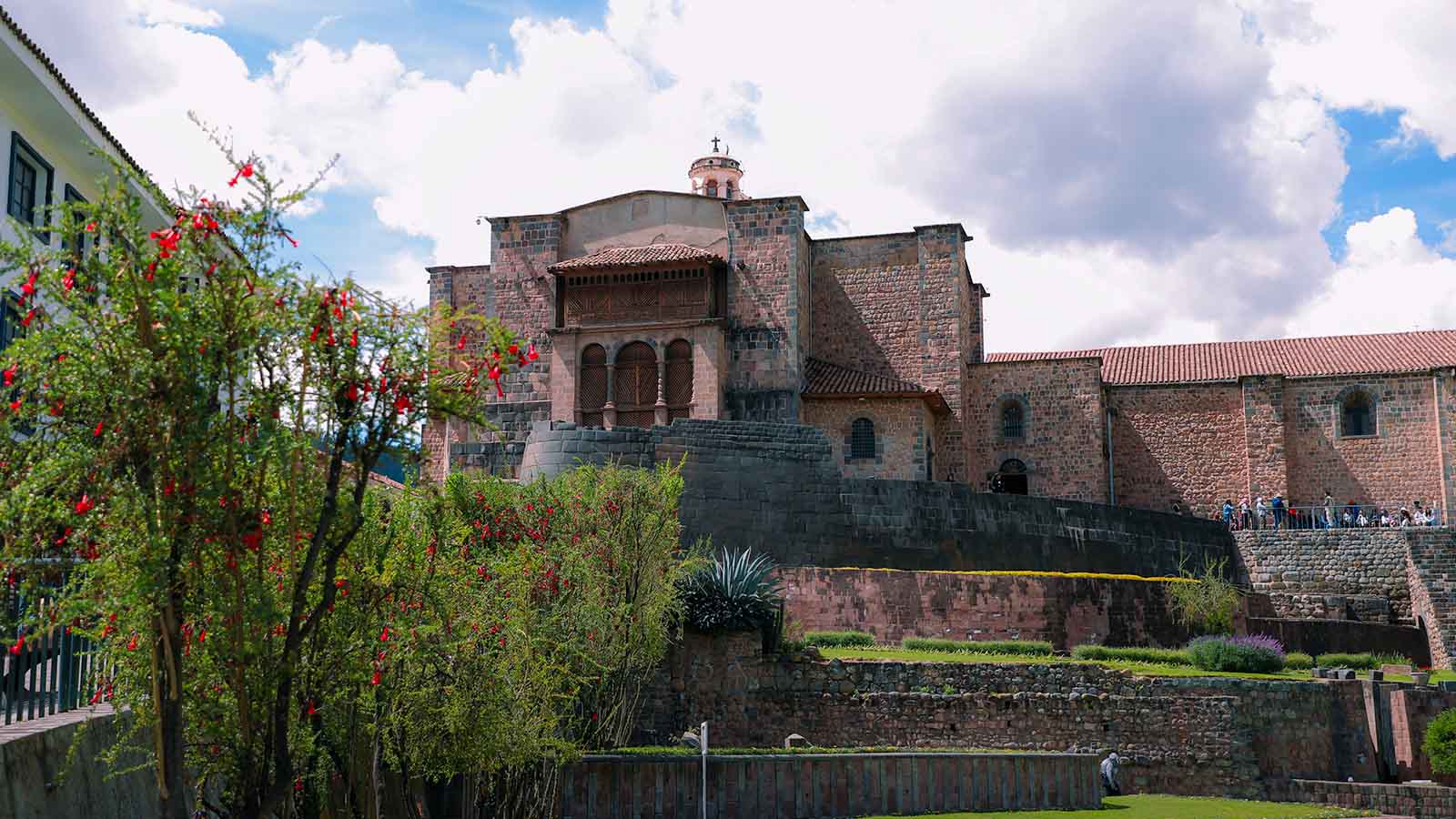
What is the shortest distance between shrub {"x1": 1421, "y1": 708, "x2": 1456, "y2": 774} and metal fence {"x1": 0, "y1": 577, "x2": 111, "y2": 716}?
71.1ft

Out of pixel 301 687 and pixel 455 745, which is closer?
pixel 301 687

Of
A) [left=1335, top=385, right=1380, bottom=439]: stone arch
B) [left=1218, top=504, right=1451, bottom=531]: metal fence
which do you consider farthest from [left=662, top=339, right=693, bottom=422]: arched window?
[left=1335, top=385, right=1380, bottom=439]: stone arch

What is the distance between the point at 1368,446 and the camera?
4403cm

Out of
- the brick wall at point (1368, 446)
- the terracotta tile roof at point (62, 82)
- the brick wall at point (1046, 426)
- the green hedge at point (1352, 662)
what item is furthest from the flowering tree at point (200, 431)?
the brick wall at point (1368, 446)

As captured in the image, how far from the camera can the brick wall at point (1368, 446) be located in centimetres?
4350

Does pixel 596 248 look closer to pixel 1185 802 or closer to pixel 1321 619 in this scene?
pixel 1321 619

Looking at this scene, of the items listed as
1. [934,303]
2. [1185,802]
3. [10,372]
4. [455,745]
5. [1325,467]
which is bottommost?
[1185,802]

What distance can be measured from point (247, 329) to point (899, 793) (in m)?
13.9

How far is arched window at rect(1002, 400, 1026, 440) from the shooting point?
45.2m

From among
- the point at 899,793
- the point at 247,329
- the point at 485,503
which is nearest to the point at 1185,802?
the point at 899,793

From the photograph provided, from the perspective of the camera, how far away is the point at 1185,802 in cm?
2180

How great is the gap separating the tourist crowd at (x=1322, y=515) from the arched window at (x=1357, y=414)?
2152mm

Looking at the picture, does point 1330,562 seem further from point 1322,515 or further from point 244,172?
point 244,172

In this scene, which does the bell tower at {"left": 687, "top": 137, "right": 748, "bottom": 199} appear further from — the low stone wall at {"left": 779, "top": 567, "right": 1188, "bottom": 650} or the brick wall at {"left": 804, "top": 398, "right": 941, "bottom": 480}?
the low stone wall at {"left": 779, "top": 567, "right": 1188, "bottom": 650}
